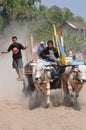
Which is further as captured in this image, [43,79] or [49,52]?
[49,52]

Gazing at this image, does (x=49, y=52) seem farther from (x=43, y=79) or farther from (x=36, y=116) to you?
(x=36, y=116)

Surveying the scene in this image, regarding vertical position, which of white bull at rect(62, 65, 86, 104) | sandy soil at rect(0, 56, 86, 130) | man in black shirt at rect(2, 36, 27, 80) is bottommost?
sandy soil at rect(0, 56, 86, 130)

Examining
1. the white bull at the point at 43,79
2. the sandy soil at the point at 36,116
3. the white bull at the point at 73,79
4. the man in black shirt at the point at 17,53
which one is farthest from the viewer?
the man in black shirt at the point at 17,53

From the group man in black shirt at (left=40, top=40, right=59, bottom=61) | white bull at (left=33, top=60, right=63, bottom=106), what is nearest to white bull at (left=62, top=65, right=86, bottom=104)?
white bull at (left=33, top=60, right=63, bottom=106)

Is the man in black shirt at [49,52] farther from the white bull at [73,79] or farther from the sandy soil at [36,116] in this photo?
the sandy soil at [36,116]

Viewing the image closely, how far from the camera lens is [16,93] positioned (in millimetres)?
15742

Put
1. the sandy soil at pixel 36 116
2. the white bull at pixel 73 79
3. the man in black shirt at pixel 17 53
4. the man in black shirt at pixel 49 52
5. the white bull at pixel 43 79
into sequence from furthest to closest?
the man in black shirt at pixel 17 53 → the man in black shirt at pixel 49 52 → the white bull at pixel 43 79 → the white bull at pixel 73 79 → the sandy soil at pixel 36 116

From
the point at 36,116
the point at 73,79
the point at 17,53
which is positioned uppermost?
the point at 17,53

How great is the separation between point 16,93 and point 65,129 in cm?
643

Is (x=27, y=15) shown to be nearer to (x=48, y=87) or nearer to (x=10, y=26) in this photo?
(x=10, y=26)

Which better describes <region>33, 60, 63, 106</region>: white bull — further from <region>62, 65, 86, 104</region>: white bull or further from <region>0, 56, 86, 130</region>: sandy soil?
<region>0, 56, 86, 130</region>: sandy soil

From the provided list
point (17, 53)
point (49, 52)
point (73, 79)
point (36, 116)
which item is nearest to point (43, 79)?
point (73, 79)

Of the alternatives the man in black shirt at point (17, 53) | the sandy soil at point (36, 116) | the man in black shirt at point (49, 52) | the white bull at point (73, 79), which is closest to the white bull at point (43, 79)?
the white bull at point (73, 79)

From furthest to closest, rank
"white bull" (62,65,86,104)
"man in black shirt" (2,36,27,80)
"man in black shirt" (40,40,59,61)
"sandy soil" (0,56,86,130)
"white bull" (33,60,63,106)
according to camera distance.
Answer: "man in black shirt" (2,36,27,80) → "man in black shirt" (40,40,59,61) → "white bull" (33,60,63,106) → "white bull" (62,65,86,104) → "sandy soil" (0,56,86,130)
